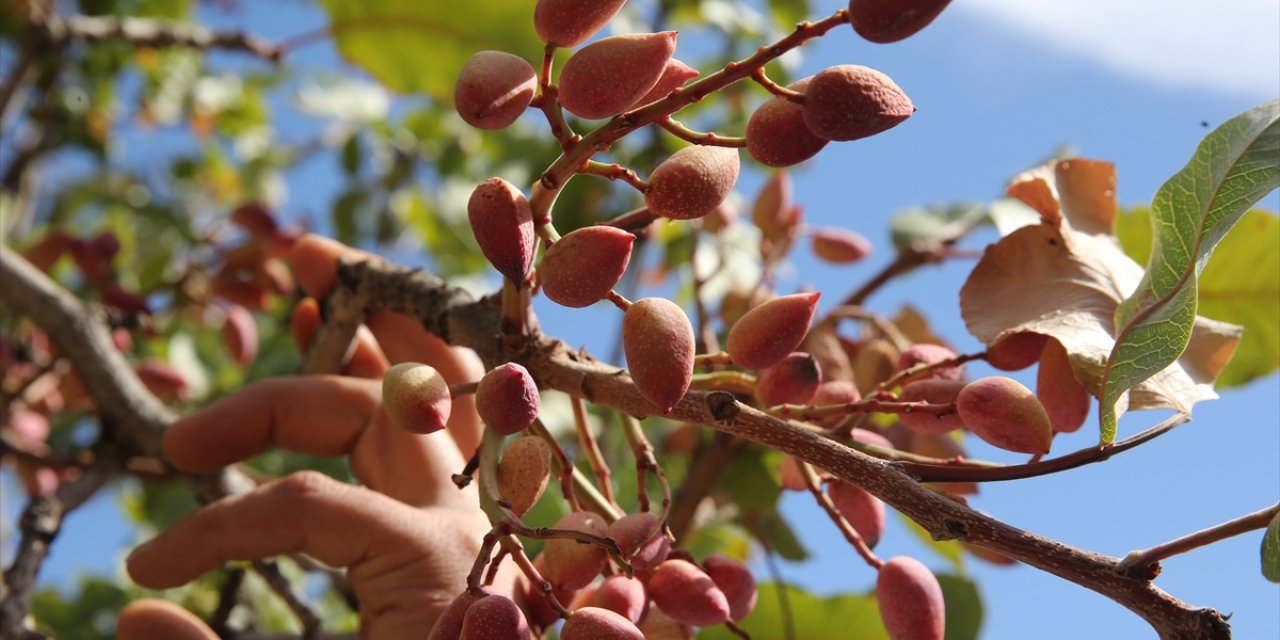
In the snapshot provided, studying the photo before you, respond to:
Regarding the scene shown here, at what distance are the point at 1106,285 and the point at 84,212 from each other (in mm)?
2728

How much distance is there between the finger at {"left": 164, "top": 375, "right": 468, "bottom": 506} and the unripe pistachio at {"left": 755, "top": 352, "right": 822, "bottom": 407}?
0.89ft

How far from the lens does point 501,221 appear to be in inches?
23.2

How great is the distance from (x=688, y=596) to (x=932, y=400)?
0.20 metres

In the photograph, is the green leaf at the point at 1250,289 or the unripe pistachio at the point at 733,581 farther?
the green leaf at the point at 1250,289

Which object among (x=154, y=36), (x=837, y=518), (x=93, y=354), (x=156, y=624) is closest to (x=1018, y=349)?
(x=837, y=518)

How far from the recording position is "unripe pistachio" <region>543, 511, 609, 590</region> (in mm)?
628

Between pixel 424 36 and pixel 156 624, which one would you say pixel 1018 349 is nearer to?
pixel 156 624

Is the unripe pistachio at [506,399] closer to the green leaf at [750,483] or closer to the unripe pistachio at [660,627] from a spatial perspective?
the unripe pistachio at [660,627]

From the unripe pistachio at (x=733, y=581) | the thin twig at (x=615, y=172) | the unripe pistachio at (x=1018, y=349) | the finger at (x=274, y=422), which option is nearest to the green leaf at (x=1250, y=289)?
the unripe pistachio at (x=1018, y=349)

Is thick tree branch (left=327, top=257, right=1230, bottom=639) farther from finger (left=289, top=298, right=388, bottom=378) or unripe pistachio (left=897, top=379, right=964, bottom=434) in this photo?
finger (left=289, top=298, right=388, bottom=378)

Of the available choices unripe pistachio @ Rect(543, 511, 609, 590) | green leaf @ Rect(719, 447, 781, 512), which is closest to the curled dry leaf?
unripe pistachio @ Rect(543, 511, 609, 590)

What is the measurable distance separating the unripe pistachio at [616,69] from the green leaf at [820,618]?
0.60 metres

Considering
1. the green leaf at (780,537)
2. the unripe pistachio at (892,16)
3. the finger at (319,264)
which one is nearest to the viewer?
the unripe pistachio at (892,16)

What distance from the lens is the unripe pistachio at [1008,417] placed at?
657 mm
